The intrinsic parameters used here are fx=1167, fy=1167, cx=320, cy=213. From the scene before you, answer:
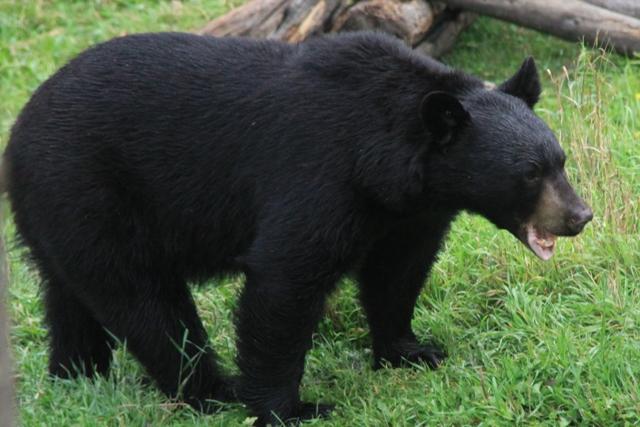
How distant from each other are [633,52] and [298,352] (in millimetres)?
4460

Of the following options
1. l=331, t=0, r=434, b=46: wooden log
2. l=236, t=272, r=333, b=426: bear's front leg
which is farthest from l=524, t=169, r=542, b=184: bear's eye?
l=331, t=0, r=434, b=46: wooden log

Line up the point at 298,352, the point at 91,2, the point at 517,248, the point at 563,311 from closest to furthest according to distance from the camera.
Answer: the point at 298,352, the point at 563,311, the point at 517,248, the point at 91,2

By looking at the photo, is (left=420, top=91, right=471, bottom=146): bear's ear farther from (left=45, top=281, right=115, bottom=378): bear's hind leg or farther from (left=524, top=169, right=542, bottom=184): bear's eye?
(left=45, top=281, right=115, bottom=378): bear's hind leg

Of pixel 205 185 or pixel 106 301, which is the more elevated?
pixel 205 185

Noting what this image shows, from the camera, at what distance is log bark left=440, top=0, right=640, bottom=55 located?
8414mm

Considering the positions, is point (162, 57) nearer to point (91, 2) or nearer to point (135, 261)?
point (135, 261)

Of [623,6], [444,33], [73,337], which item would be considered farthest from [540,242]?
[444,33]

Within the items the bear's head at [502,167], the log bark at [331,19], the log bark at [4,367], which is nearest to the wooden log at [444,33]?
the log bark at [331,19]

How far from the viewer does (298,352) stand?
504 centimetres

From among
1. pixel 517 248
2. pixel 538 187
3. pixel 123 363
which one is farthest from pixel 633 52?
pixel 123 363

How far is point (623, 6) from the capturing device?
8.73 meters

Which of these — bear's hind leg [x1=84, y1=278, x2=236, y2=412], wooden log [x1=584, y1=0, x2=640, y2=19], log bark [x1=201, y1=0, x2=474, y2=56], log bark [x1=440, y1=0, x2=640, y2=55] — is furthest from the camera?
wooden log [x1=584, y1=0, x2=640, y2=19]

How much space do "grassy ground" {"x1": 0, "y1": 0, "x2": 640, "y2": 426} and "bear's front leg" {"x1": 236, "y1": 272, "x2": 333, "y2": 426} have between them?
0.16 meters

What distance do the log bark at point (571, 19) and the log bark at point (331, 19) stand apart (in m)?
0.34
